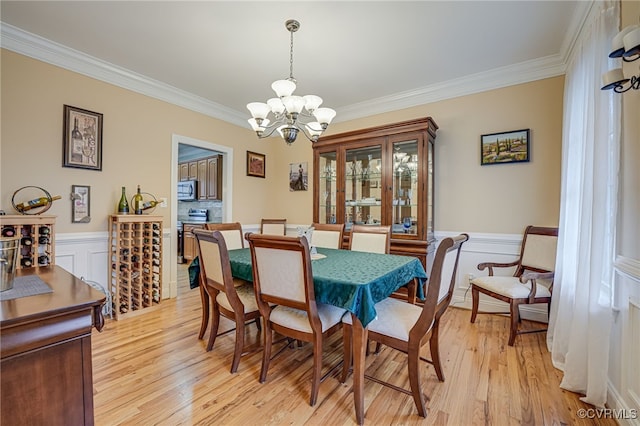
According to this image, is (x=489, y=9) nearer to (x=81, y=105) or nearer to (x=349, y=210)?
(x=349, y=210)

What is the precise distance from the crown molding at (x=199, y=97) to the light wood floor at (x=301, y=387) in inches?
99.9

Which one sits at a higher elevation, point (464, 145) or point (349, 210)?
point (464, 145)

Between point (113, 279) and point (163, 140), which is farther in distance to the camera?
point (163, 140)

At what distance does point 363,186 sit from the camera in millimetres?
3605

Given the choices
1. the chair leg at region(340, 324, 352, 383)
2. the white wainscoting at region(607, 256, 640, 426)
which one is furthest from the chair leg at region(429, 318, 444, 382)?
the white wainscoting at region(607, 256, 640, 426)

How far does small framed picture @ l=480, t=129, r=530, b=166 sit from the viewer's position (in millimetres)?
2908

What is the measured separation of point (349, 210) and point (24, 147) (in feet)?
10.6

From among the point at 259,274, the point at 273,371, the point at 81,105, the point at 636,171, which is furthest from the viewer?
the point at 81,105

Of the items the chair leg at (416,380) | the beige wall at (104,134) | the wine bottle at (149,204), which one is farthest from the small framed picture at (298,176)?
the chair leg at (416,380)

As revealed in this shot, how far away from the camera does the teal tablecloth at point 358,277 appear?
4.86 ft

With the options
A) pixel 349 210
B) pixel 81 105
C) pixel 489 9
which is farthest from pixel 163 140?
pixel 489 9

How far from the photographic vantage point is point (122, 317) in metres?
2.87

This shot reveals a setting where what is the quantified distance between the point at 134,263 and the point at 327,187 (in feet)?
7.84

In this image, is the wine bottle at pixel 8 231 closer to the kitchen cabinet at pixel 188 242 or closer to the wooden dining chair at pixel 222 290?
the wooden dining chair at pixel 222 290
